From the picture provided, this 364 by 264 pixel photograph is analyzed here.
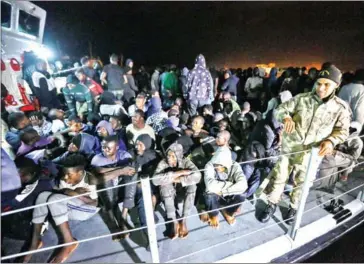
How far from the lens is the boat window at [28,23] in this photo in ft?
21.7

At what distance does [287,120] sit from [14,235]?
3.56m

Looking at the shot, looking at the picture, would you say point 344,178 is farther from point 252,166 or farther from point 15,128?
point 15,128

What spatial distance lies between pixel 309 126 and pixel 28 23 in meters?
7.85

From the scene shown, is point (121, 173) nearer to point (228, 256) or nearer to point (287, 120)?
point (228, 256)

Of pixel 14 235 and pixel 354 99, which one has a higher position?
pixel 354 99

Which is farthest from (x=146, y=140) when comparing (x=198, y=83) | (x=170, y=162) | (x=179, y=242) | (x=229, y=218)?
(x=198, y=83)

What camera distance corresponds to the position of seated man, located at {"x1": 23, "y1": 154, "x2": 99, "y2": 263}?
2.67 metres

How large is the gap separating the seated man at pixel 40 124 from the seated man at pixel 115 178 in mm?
1909

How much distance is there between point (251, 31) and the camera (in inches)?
624

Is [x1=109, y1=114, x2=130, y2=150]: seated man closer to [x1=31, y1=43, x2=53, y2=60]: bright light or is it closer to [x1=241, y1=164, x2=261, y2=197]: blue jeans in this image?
[x1=241, y1=164, x2=261, y2=197]: blue jeans

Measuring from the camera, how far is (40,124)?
4.64m

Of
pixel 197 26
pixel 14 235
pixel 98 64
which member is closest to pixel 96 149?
pixel 14 235

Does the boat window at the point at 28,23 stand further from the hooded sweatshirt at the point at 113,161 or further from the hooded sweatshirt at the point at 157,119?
the hooded sweatshirt at the point at 113,161

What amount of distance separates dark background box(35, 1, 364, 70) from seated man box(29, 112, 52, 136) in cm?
1127
